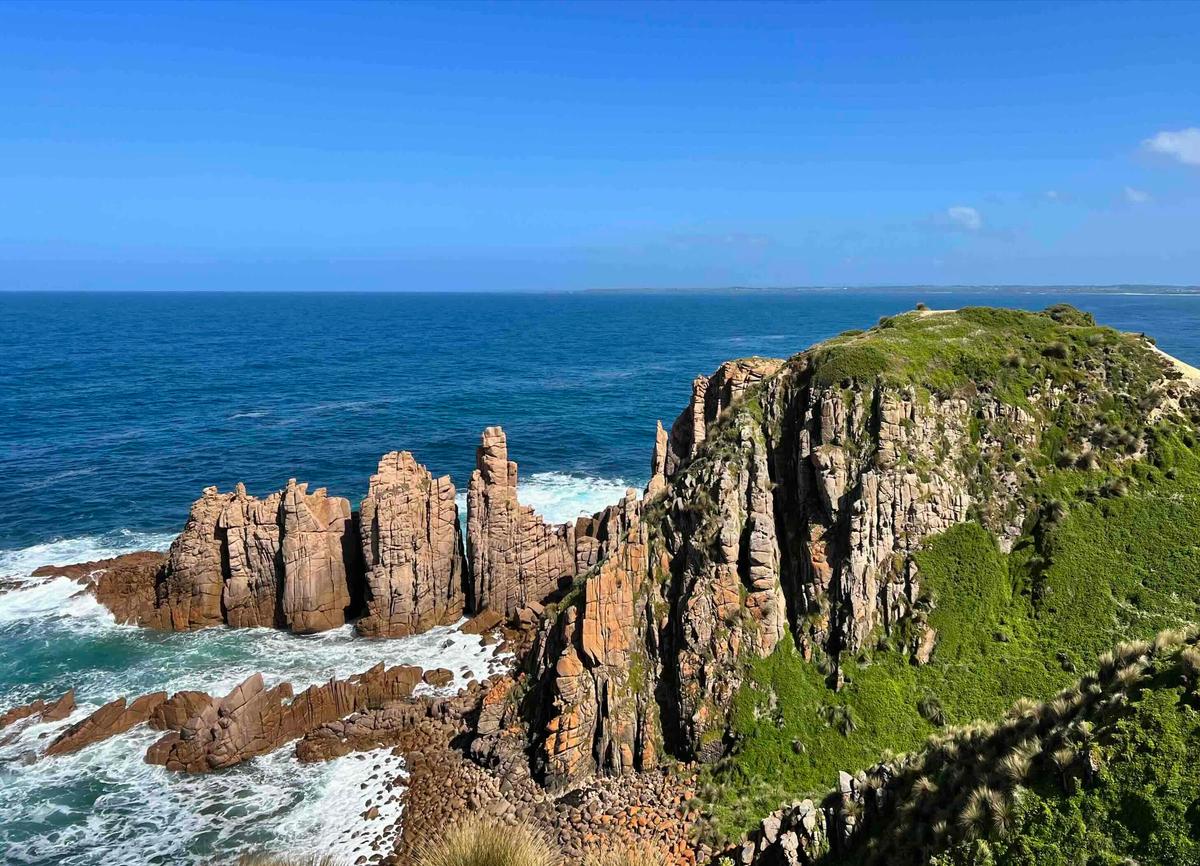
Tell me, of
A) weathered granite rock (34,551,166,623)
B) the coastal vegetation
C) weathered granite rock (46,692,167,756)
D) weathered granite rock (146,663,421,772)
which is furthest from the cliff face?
weathered granite rock (34,551,166,623)

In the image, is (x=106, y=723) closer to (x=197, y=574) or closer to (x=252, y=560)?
(x=197, y=574)

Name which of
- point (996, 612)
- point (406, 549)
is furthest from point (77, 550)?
point (996, 612)

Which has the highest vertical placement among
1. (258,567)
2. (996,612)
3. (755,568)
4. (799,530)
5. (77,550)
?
(799,530)

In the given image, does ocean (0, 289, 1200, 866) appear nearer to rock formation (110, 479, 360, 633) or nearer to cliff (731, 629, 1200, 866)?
rock formation (110, 479, 360, 633)

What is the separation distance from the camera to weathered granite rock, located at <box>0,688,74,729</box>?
38.8 meters

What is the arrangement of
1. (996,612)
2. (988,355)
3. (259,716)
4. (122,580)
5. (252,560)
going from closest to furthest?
(996,612) → (259,716) → (988,355) → (252,560) → (122,580)

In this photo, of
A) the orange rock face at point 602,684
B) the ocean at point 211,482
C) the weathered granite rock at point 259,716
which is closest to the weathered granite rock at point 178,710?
the weathered granite rock at point 259,716

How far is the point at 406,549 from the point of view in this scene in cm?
4716

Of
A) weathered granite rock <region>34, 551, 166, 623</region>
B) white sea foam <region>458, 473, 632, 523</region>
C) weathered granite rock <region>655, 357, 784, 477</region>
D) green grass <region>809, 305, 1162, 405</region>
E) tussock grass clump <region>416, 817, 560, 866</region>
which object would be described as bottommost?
weathered granite rock <region>34, 551, 166, 623</region>

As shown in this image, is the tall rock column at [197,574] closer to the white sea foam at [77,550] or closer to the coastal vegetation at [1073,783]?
the white sea foam at [77,550]

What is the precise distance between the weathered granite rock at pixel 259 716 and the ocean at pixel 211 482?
3.28ft

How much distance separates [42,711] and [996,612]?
169ft

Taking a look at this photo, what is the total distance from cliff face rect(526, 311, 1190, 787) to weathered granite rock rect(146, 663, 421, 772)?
9.70 metres

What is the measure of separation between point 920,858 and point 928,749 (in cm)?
430
